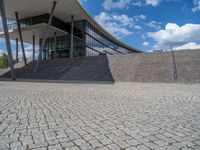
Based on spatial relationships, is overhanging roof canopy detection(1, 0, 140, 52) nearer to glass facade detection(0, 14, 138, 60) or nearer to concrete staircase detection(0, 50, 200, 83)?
glass facade detection(0, 14, 138, 60)

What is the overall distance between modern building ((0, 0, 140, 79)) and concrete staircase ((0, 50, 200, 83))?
6309 mm

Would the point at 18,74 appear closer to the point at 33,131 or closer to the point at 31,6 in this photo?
the point at 31,6

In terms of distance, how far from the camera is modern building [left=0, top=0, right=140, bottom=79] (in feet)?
113

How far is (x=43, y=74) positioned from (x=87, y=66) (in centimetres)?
711

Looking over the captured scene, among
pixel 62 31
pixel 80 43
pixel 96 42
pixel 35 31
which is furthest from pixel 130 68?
pixel 96 42

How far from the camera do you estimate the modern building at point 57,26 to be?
1359 inches

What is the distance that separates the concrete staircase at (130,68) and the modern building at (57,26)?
248 inches

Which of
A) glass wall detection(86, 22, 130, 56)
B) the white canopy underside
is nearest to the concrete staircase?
the white canopy underside

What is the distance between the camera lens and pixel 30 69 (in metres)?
34.5

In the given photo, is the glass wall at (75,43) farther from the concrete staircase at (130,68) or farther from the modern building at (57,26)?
the concrete staircase at (130,68)

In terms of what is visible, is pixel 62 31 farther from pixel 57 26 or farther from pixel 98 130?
pixel 98 130

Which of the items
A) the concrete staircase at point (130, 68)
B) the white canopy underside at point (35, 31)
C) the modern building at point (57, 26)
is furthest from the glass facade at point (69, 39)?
the concrete staircase at point (130, 68)

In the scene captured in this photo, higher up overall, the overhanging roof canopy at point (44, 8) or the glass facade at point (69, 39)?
the overhanging roof canopy at point (44, 8)

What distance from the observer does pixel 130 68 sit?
77.3ft
